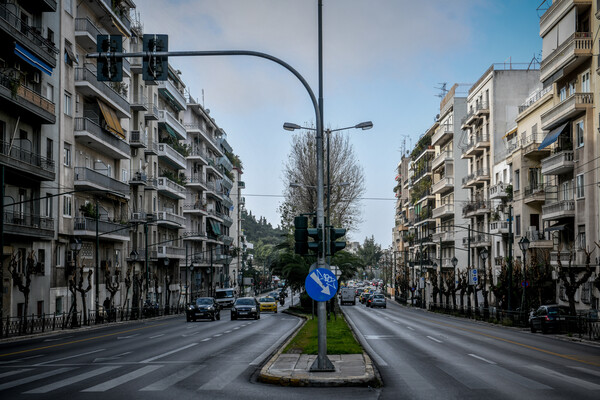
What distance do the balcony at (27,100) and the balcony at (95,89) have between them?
22.8ft

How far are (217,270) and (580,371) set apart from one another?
289 ft

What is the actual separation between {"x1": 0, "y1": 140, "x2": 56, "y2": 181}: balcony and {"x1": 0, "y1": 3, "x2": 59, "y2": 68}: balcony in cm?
517

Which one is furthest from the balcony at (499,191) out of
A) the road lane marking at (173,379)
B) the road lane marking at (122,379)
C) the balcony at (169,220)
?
the road lane marking at (122,379)

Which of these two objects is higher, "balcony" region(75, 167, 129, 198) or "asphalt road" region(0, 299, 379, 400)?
"balcony" region(75, 167, 129, 198)

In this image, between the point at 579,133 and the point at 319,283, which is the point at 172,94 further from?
the point at 319,283

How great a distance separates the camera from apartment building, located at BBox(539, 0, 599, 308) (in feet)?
132

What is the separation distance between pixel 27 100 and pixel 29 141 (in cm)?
280

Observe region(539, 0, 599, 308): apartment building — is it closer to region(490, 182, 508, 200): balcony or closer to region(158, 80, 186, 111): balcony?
region(490, 182, 508, 200): balcony

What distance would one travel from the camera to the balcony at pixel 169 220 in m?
67.8

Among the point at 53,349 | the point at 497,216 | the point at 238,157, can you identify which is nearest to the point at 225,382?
the point at 53,349

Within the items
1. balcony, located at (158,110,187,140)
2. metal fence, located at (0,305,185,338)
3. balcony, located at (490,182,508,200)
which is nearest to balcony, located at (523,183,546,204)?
balcony, located at (490,182,508,200)

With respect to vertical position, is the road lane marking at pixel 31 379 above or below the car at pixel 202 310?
above

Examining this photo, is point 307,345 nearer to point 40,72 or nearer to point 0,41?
point 0,41

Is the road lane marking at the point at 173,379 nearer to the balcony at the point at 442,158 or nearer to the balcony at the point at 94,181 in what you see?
the balcony at the point at 94,181
